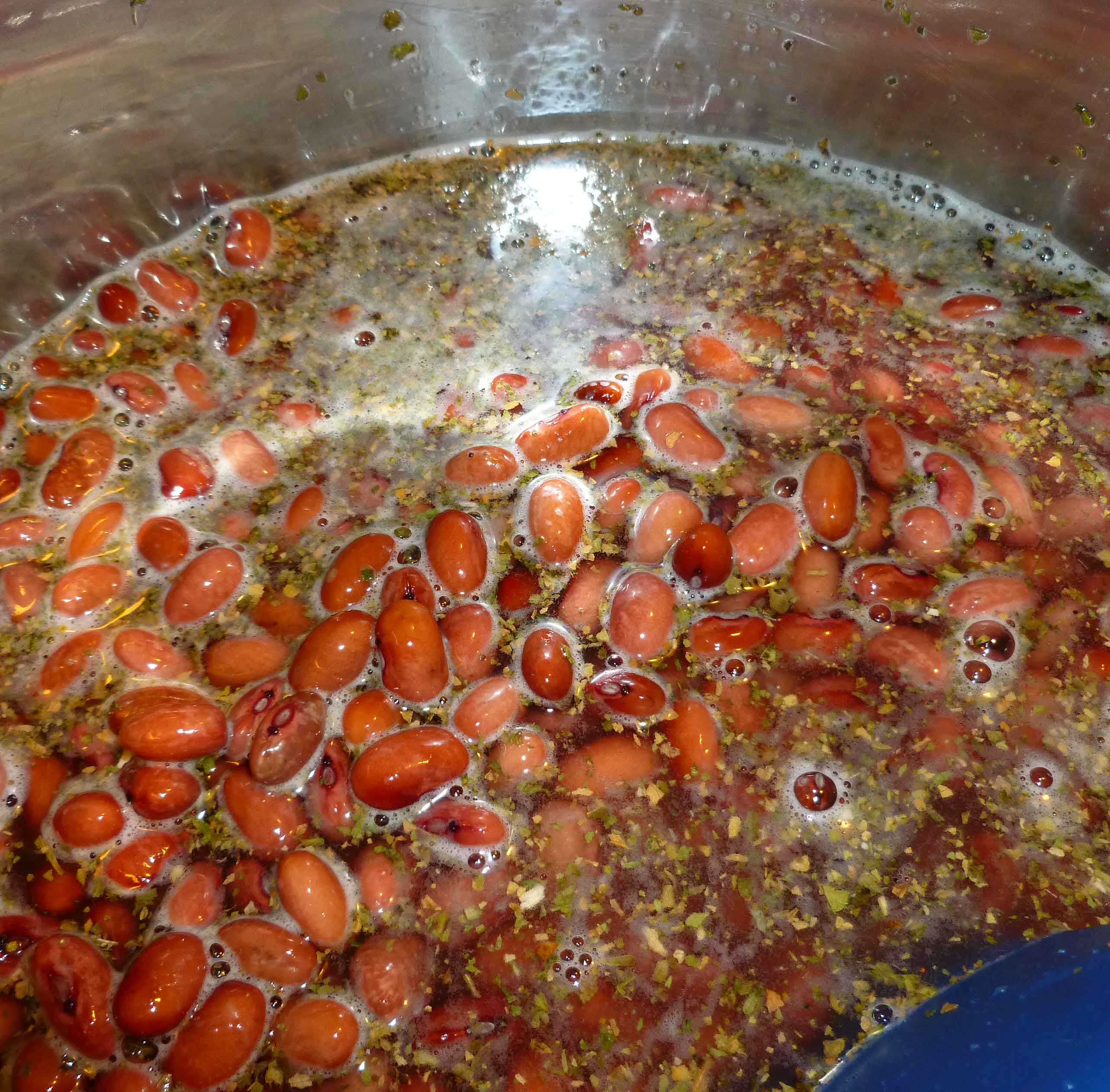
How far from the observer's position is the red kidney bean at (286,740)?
63cm

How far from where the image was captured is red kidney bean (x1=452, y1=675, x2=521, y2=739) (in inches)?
26.0

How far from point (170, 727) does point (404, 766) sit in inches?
7.0

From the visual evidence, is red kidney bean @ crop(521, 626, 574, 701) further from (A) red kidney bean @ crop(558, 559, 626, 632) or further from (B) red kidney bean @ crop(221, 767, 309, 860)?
(B) red kidney bean @ crop(221, 767, 309, 860)

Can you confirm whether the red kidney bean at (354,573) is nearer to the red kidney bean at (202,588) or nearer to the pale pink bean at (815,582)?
the red kidney bean at (202,588)

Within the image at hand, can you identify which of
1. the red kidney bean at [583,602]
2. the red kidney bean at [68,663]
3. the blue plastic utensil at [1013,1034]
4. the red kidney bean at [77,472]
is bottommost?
the blue plastic utensil at [1013,1034]

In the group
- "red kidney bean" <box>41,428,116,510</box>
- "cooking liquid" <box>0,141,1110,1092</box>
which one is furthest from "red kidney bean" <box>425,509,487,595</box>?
"red kidney bean" <box>41,428,116,510</box>

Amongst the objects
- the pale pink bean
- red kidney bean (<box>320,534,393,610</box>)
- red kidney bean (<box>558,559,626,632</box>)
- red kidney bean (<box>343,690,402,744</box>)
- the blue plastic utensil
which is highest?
red kidney bean (<box>320,534,393,610</box>)

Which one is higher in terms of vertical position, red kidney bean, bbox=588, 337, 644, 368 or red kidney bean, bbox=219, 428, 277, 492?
red kidney bean, bbox=219, 428, 277, 492

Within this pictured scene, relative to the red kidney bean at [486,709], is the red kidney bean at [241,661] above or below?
above

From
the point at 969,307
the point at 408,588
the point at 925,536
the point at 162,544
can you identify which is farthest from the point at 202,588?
the point at 969,307

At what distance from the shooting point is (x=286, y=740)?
629 millimetres

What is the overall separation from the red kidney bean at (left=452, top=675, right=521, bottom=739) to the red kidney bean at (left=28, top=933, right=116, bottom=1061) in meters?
0.30

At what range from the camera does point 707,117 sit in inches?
36.1

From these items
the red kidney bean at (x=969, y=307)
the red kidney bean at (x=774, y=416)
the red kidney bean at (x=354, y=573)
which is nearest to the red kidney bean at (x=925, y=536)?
the red kidney bean at (x=774, y=416)
